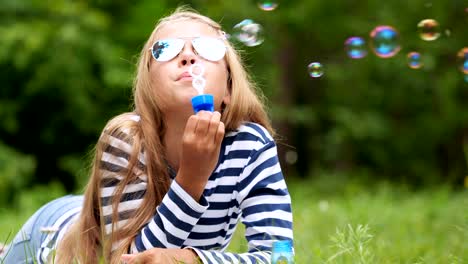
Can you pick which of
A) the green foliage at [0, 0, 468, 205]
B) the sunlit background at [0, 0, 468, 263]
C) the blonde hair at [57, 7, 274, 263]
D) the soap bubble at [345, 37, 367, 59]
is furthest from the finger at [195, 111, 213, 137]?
the green foliage at [0, 0, 468, 205]

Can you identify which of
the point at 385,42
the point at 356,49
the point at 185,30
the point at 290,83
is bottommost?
the point at 185,30

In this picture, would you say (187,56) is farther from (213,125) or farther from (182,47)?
(213,125)

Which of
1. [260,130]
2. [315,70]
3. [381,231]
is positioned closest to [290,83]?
[381,231]

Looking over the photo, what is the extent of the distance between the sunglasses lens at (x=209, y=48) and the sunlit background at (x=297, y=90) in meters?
2.66

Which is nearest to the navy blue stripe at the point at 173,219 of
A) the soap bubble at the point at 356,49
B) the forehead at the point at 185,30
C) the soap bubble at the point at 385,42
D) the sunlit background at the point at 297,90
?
the forehead at the point at 185,30

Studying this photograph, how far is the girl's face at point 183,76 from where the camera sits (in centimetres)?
196

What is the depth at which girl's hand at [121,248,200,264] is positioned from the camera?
1.74m

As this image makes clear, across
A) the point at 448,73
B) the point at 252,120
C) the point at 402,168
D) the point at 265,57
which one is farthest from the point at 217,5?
the point at 252,120

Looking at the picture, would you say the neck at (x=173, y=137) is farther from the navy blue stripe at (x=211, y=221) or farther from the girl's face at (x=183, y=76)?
the navy blue stripe at (x=211, y=221)

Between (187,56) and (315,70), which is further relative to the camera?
(315,70)

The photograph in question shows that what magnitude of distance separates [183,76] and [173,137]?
211mm

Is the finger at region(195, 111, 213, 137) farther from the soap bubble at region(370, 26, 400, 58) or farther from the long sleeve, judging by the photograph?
the soap bubble at region(370, 26, 400, 58)

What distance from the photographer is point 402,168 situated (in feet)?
36.9

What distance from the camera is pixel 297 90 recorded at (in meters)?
11.6
